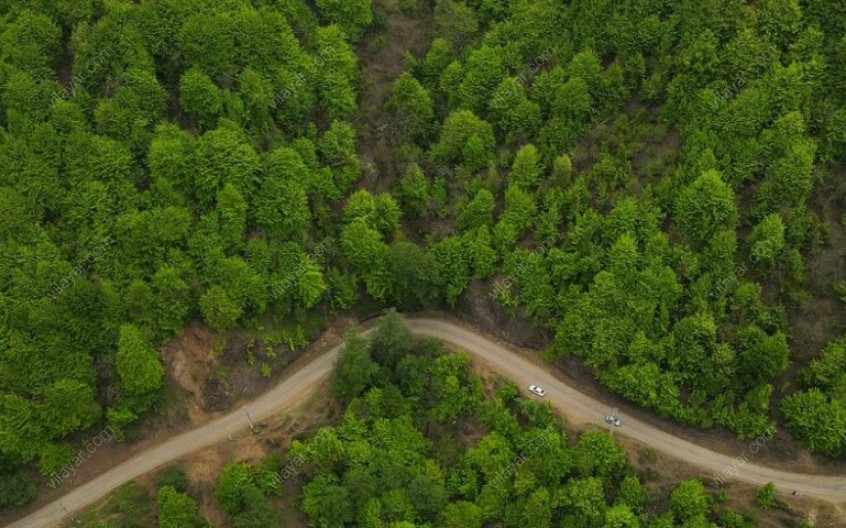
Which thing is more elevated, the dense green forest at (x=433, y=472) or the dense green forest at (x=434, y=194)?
the dense green forest at (x=434, y=194)

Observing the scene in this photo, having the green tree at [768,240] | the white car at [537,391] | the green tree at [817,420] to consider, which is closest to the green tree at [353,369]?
the white car at [537,391]

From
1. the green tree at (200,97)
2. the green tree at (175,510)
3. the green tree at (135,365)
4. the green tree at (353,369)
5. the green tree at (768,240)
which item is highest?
the green tree at (200,97)

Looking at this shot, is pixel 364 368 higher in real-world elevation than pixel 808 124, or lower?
lower

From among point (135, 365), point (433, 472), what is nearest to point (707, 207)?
point (433, 472)

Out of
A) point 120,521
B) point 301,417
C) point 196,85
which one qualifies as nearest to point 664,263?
point 301,417

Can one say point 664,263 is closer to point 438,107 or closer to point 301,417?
point 438,107

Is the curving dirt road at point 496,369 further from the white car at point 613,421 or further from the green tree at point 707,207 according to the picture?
the green tree at point 707,207

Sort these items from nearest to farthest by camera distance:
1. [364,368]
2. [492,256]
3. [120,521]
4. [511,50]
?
1. [120,521]
2. [364,368]
3. [492,256]
4. [511,50]

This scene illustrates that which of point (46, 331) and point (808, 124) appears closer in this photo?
point (46, 331)

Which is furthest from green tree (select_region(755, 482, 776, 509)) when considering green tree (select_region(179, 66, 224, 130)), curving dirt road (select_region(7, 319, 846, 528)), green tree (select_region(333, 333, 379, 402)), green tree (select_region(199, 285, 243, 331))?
green tree (select_region(179, 66, 224, 130))
